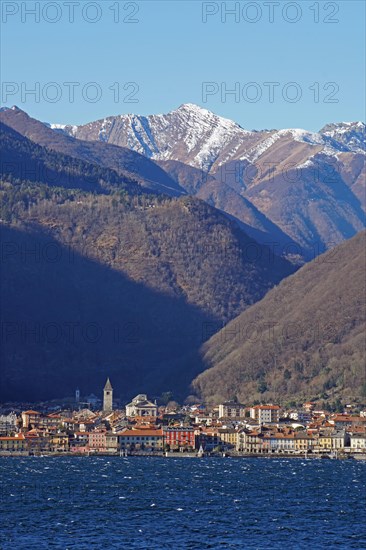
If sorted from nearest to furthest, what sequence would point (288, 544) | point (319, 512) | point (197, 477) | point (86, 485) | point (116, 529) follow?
point (288, 544), point (116, 529), point (319, 512), point (86, 485), point (197, 477)

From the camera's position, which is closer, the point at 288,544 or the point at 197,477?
the point at 288,544

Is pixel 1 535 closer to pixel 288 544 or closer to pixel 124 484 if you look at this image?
pixel 288 544

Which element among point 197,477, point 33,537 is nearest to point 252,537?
point 33,537

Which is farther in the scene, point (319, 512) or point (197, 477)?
point (197, 477)

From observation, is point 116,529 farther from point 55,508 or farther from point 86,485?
point 86,485

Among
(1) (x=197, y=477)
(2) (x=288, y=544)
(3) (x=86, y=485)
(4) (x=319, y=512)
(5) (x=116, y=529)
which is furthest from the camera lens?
(1) (x=197, y=477)

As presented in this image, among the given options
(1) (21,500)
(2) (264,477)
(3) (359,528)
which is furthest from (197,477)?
(3) (359,528)
